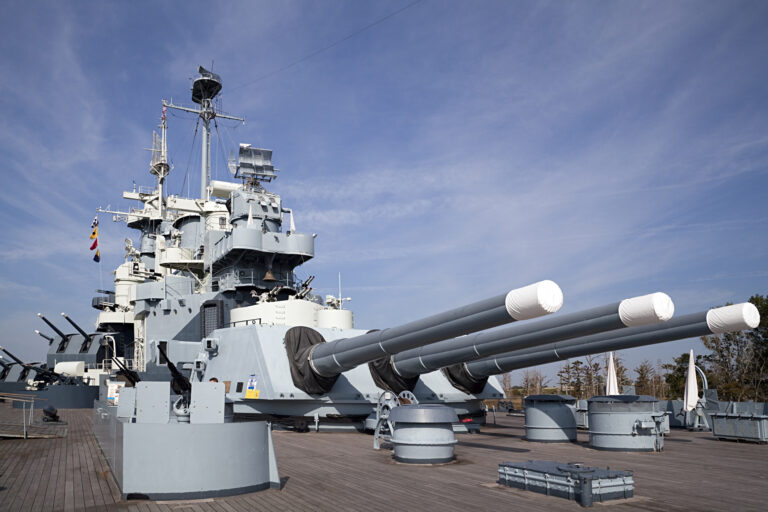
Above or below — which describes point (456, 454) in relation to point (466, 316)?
below

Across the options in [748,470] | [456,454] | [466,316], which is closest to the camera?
[466,316]

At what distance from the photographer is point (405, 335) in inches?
357

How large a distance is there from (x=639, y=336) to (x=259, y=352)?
26.4 ft

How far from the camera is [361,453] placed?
33.3 ft

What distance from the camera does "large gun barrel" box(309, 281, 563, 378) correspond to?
6277mm

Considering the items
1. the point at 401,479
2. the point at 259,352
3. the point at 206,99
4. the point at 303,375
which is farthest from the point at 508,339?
the point at 206,99

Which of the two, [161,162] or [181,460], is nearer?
[181,460]

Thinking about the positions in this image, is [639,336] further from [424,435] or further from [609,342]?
[424,435]

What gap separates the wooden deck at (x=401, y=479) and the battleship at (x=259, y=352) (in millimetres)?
281

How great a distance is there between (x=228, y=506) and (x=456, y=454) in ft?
15.9

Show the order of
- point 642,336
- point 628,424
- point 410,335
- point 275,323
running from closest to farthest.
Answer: point 410,335, point 642,336, point 628,424, point 275,323

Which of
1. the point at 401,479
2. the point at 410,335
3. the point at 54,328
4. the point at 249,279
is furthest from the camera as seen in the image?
the point at 54,328

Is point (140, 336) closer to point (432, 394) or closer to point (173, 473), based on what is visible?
point (432, 394)

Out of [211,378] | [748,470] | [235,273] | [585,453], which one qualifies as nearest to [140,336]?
[235,273]
